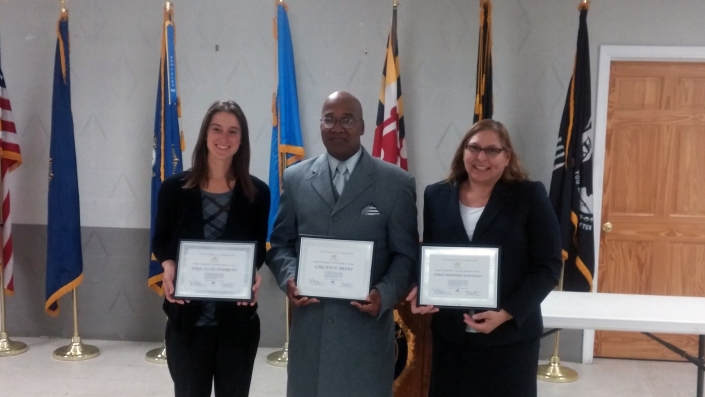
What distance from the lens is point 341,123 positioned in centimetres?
163

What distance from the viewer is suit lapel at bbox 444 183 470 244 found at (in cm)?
165

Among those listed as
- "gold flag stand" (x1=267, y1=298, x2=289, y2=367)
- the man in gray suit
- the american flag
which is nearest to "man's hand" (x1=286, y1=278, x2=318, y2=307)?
the man in gray suit

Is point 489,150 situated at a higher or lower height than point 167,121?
lower

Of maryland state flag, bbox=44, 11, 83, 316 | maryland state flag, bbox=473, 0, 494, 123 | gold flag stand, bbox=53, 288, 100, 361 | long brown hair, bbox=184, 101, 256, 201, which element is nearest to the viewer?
long brown hair, bbox=184, 101, 256, 201

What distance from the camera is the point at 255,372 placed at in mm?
3330

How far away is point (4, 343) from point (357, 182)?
3253 millimetres

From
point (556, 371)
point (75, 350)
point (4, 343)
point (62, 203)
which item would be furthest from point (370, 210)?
point (4, 343)

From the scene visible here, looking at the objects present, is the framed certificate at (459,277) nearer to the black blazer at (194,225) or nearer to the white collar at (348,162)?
the white collar at (348,162)

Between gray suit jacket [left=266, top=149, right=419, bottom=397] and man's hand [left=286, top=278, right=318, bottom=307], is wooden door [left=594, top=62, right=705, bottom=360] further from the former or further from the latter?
man's hand [left=286, top=278, right=318, bottom=307]

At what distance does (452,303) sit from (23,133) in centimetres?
347

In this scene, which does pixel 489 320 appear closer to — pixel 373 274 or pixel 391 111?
pixel 373 274

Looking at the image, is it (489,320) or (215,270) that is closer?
(489,320)

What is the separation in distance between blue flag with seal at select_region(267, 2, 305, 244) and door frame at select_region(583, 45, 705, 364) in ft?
6.24

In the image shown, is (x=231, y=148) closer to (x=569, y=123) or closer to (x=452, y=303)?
(x=452, y=303)
